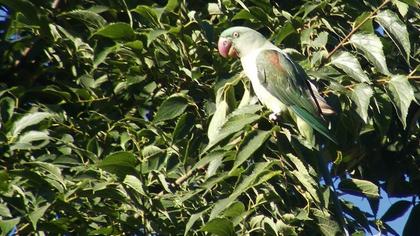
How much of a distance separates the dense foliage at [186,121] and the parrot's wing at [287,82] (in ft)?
0.19

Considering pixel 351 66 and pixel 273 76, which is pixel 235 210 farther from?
Answer: pixel 273 76

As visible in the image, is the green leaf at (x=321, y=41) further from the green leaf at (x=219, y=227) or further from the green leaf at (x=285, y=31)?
the green leaf at (x=219, y=227)

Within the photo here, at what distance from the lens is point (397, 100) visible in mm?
3146

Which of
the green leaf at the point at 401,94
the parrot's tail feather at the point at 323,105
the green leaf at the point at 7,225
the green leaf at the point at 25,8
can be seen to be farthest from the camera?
the green leaf at the point at 25,8

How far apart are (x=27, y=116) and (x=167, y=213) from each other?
647mm

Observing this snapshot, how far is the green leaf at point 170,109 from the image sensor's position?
321 centimetres

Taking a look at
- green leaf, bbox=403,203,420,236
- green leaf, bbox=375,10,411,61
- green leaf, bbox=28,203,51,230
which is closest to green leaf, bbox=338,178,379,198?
green leaf, bbox=375,10,411,61

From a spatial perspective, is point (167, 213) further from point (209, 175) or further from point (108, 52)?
point (108, 52)

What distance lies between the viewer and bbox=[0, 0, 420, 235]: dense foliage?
2.97 metres

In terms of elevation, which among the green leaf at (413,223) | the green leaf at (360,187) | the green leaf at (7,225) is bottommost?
the green leaf at (413,223)

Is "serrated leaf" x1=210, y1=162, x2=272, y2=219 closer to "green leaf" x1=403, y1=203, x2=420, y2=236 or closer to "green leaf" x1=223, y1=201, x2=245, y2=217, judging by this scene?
"green leaf" x1=223, y1=201, x2=245, y2=217

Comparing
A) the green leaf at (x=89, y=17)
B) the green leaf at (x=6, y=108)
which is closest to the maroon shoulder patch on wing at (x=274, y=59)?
the green leaf at (x=89, y=17)

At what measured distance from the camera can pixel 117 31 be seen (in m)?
3.33

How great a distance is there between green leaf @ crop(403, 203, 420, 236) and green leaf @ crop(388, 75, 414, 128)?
89 cm
